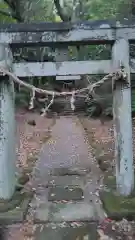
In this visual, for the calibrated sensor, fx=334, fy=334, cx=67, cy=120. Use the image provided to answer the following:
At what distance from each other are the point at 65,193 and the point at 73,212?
36.2 inches

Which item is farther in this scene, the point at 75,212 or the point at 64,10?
the point at 64,10

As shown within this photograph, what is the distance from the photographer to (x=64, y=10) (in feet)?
71.3

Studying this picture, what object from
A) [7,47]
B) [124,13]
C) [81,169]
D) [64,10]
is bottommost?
[81,169]

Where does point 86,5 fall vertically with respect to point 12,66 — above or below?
above

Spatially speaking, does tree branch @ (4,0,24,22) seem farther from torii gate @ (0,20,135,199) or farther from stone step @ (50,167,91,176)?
torii gate @ (0,20,135,199)

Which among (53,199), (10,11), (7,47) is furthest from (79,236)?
(10,11)

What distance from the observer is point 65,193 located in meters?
6.44

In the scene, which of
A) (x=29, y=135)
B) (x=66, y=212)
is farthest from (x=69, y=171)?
(x=29, y=135)

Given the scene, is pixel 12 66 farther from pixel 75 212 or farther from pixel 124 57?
pixel 75 212

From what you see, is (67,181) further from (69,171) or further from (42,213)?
(42,213)

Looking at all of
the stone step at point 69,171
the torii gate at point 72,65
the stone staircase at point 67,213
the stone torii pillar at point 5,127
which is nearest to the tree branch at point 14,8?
the stone step at point 69,171

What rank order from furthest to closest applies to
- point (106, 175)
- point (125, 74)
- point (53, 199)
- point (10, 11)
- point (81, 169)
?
point (10, 11) → point (81, 169) → point (106, 175) → point (53, 199) → point (125, 74)

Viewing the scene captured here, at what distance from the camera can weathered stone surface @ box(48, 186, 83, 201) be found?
6195 mm

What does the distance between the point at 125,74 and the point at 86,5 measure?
18029 mm
